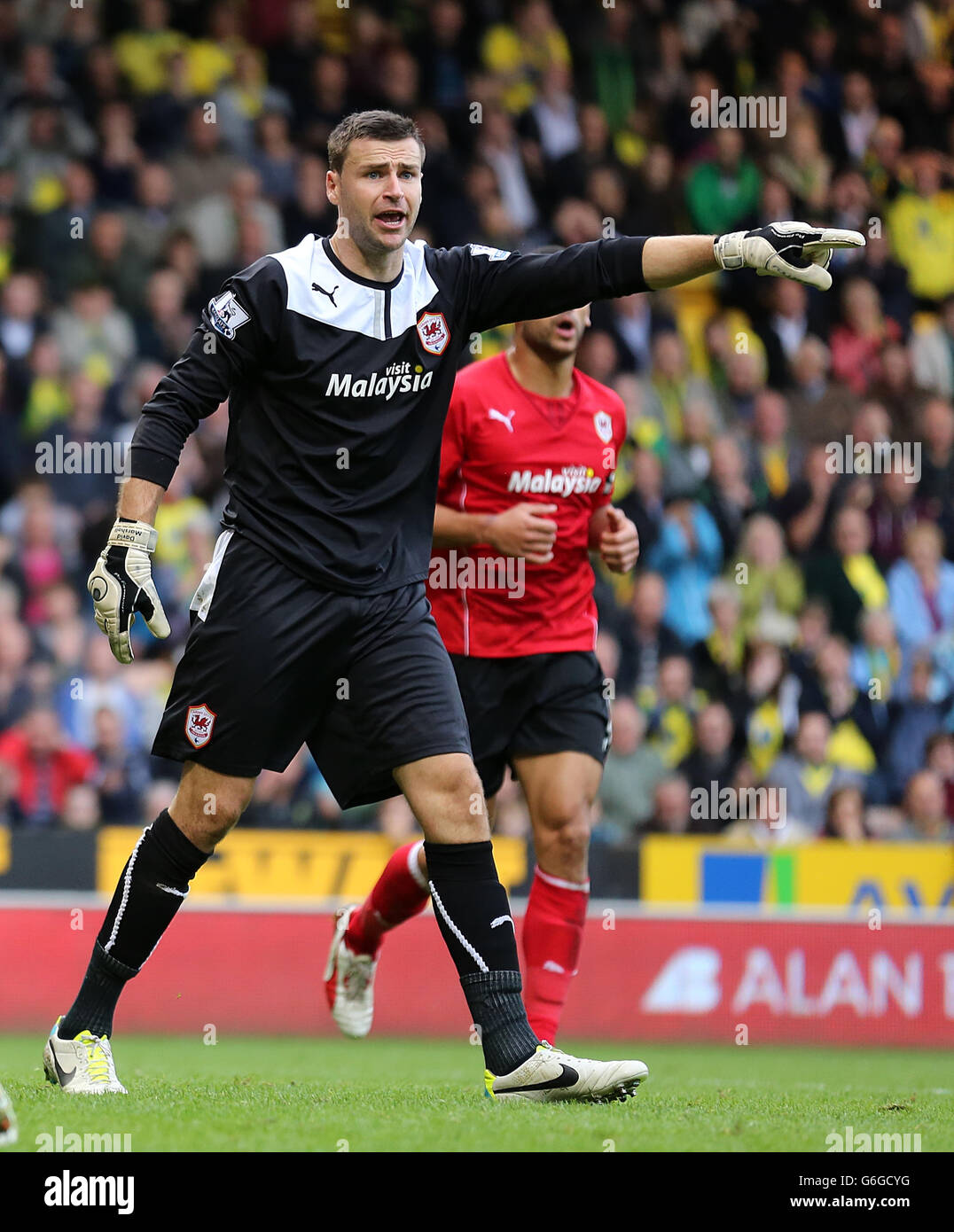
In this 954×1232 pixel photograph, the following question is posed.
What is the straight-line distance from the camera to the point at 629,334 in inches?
511

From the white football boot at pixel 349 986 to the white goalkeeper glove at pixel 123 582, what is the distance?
220 cm

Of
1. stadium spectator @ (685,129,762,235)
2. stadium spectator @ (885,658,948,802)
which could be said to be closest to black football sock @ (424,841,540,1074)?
stadium spectator @ (885,658,948,802)

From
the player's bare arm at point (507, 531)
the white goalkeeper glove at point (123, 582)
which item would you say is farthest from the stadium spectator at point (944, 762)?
the white goalkeeper glove at point (123, 582)

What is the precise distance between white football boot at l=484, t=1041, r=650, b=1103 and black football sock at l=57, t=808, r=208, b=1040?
3.35 ft

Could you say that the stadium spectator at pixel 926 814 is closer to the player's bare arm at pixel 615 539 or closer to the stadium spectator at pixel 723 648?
the stadium spectator at pixel 723 648

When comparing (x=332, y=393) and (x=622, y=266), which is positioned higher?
(x=622, y=266)

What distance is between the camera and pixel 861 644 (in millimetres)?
12312

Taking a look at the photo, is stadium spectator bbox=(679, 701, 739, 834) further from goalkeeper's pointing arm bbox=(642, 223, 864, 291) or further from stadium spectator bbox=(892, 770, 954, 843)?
goalkeeper's pointing arm bbox=(642, 223, 864, 291)

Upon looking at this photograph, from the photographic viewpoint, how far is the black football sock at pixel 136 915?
202 inches

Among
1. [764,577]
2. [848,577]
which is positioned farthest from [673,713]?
[848,577]

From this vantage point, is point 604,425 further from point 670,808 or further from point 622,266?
point 670,808

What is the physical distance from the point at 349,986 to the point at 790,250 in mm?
3232
